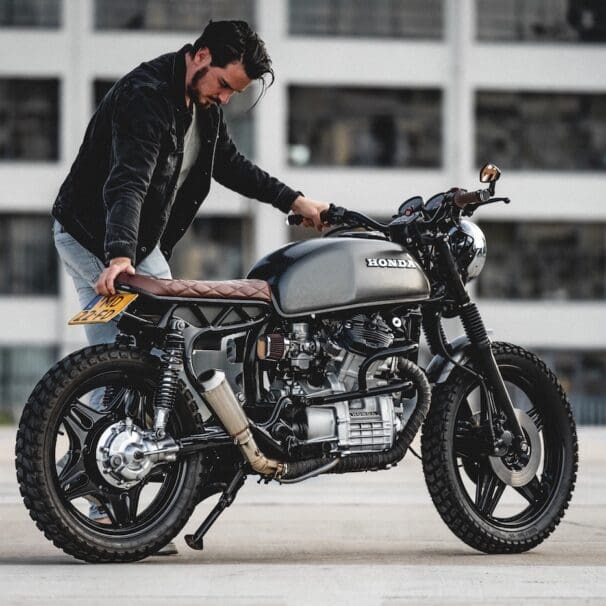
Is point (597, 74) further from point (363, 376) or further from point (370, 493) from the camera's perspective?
point (363, 376)

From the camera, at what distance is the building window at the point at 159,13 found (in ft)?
124

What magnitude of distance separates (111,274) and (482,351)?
5.38 feet

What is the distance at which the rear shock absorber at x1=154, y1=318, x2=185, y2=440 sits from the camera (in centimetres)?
573

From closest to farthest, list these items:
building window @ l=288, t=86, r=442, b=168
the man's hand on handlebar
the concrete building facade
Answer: the man's hand on handlebar < the concrete building facade < building window @ l=288, t=86, r=442, b=168

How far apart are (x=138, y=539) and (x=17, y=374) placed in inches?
1256

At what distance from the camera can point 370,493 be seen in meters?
9.77

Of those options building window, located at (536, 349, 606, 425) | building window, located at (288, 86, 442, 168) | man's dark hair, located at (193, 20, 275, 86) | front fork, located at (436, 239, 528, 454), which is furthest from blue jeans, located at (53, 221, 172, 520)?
building window, located at (536, 349, 606, 425)

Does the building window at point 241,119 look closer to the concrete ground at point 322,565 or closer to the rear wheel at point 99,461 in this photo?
the concrete ground at point 322,565

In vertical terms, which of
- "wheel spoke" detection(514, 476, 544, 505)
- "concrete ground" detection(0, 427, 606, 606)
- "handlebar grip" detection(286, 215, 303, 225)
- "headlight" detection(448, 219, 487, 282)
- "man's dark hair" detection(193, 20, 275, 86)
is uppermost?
"man's dark hair" detection(193, 20, 275, 86)

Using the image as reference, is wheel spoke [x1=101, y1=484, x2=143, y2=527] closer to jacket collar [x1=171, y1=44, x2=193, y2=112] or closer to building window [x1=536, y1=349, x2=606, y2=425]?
jacket collar [x1=171, y1=44, x2=193, y2=112]

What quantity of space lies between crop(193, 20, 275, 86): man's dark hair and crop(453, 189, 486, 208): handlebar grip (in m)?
0.96

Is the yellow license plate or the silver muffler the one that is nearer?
the yellow license plate

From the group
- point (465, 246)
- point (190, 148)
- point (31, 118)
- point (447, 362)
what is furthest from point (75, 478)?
point (31, 118)

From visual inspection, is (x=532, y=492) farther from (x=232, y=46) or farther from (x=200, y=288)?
(x=232, y=46)
